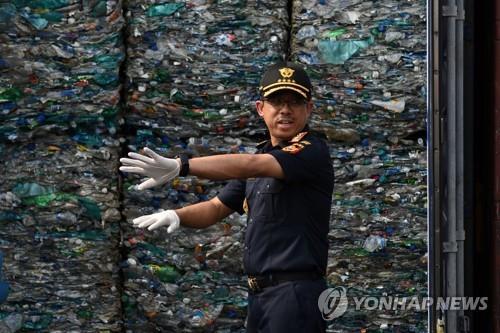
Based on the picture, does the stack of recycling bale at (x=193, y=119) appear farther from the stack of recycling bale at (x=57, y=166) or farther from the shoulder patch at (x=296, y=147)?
the shoulder patch at (x=296, y=147)

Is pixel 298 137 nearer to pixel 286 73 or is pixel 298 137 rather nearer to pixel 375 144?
pixel 286 73

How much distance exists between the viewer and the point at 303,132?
13.6 feet

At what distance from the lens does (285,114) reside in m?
4.11

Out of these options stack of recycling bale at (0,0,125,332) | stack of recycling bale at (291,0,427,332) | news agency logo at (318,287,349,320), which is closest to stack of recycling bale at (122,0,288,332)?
stack of recycling bale at (0,0,125,332)

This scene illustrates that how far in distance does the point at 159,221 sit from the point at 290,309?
0.62 metres

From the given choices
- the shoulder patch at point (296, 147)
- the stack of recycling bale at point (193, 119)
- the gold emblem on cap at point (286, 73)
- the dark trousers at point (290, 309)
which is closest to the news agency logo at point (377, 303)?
the dark trousers at point (290, 309)

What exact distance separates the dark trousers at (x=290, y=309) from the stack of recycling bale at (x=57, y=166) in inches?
50.0

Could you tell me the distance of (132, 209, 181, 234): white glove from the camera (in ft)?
12.8

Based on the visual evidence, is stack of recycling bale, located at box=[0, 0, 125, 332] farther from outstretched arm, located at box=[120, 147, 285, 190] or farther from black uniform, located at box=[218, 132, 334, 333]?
outstretched arm, located at box=[120, 147, 285, 190]

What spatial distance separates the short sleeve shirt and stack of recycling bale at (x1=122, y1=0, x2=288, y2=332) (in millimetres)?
936

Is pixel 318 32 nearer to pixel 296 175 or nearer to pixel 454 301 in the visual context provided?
pixel 296 175

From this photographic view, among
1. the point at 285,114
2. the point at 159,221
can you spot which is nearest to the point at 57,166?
the point at 159,221

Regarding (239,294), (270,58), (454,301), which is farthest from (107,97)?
(454,301)

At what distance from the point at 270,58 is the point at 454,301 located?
5.40 feet
